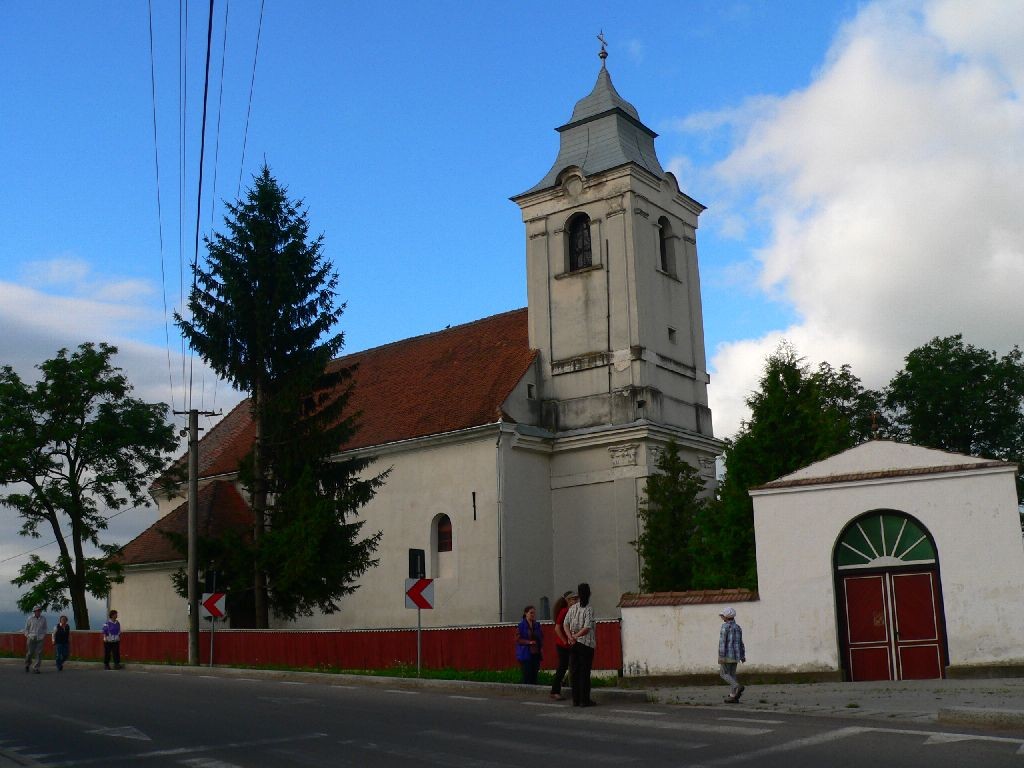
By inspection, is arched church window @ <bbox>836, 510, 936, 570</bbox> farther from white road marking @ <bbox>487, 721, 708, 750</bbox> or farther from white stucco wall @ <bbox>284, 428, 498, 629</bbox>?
white stucco wall @ <bbox>284, 428, 498, 629</bbox>

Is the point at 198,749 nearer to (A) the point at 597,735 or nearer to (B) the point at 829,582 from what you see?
(A) the point at 597,735

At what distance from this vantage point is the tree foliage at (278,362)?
Answer: 27469 millimetres

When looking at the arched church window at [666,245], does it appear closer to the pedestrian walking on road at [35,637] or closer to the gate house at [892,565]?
the gate house at [892,565]

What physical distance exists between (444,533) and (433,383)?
18.3ft

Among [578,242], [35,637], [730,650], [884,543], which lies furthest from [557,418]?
[730,650]

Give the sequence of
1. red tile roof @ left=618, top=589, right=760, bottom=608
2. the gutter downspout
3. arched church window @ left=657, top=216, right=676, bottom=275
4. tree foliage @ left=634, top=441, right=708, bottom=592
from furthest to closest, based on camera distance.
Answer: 1. arched church window @ left=657, top=216, right=676, bottom=275
2. the gutter downspout
3. tree foliage @ left=634, top=441, right=708, bottom=592
4. red tile roof @ left=618, top=589, right=760, bottom=608

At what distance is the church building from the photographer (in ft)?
103

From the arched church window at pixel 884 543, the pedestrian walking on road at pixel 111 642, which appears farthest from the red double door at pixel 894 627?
the pedestrian walking on road at pixel 111 642

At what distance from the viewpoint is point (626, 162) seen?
33500mm

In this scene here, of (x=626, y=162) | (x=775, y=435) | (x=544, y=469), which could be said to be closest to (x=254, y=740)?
(x=775, y=435)

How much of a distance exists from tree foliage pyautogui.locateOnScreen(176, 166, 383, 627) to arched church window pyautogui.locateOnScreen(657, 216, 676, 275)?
11192 millimetres

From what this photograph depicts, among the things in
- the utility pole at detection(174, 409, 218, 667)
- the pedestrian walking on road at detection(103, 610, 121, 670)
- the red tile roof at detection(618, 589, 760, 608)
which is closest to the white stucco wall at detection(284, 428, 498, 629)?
the utility pole at detection(174, 409, 218, 667)

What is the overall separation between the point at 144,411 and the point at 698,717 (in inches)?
1202

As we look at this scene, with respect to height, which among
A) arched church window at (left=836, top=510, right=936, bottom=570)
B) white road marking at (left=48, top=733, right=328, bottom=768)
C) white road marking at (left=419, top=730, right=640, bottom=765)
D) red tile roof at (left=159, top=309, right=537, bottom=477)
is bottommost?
white road marking at (left=48, top=733, right=328, bottom=768)
